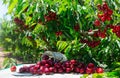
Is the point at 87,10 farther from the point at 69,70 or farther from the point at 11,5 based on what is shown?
the point at 11,5

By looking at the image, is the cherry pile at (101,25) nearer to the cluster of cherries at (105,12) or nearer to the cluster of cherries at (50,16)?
the cluster of cherries at (105,12)

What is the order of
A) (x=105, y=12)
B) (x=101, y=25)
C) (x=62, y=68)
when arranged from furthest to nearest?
(x=62, y=68) → (x=101, y=25) → (x=105, y=12)

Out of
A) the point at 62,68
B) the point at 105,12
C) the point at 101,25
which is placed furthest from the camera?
the point at 62,68

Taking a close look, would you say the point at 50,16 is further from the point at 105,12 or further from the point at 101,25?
the point at 105,12

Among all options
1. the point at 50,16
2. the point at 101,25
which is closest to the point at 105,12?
the point at 101,25

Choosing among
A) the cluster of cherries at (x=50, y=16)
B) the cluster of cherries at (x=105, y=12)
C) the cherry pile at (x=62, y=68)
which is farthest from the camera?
the cluster of cherries at (x=50, y=16)

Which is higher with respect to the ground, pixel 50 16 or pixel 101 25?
pixel 50 16

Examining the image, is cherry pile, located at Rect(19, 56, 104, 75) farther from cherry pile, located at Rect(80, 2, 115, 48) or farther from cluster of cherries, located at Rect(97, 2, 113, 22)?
cluster of cherries, located at Rect(97, 2, 113, 22)

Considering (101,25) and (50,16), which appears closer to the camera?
(101,25)

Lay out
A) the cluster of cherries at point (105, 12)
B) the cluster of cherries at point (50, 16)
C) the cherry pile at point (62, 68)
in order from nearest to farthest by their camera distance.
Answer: the cluster of cherries at point (105, 12) → the cherry pile at point (62, 68) → the cluster of cherries at point (50, 16)

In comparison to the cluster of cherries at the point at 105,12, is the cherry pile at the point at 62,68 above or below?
below

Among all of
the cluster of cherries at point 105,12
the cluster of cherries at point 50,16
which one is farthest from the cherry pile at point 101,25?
the cluster of cherries at point 50,16

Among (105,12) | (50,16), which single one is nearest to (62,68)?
(50,16)

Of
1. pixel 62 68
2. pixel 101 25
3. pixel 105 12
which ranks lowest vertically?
pixel 62 68
